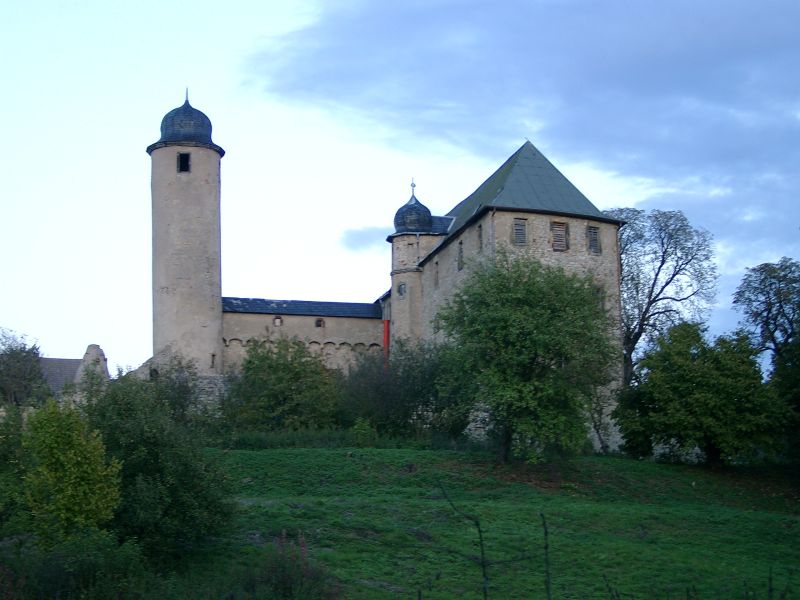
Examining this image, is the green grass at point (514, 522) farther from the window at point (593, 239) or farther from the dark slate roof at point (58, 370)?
the dark slate roof at point (58, 370)

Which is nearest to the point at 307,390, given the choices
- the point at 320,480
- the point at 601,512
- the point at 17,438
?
the point at 320,480

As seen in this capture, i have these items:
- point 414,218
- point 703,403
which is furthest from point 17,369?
point 703,403

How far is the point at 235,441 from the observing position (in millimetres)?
33031

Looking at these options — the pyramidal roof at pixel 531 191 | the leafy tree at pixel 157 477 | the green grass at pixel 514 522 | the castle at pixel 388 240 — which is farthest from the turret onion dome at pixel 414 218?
the leafy tree at pixel 157 477

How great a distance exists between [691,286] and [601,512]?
Result: 28.3 m

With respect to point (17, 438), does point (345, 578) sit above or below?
below

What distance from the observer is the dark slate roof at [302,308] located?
48.9 m

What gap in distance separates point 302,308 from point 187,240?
713cm

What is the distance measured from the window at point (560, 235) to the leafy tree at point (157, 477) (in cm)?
2396

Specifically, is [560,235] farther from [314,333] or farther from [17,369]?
[17,369]

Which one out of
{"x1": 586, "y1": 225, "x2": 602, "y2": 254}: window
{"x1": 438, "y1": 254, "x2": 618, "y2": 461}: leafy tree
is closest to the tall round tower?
{"x1": 586, "y1": 225, "x2": 602, "y2": 254}: window

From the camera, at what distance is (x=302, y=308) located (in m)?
50.6

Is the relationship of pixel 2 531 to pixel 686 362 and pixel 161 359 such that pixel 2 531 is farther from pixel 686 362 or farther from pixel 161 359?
pixel 161 359

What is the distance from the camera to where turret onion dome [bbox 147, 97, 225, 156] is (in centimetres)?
4606
